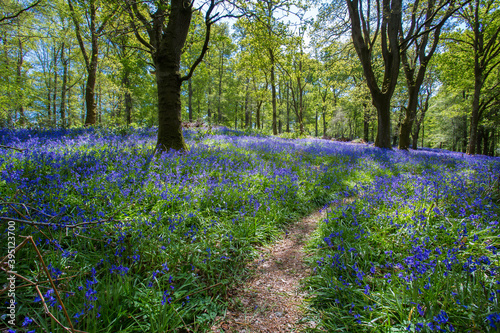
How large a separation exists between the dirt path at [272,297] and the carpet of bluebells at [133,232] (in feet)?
0.59

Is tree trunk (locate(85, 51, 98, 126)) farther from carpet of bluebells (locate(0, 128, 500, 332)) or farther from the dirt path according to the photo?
the dirt path

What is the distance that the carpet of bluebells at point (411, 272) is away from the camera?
163 cm

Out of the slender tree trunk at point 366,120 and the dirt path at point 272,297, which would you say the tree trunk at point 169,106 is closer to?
the dirt path at point 272,297

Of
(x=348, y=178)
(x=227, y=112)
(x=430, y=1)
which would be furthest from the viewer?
(x=227, y=112)

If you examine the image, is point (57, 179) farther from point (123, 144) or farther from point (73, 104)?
point (73, 104)

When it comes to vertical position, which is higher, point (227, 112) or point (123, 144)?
point (227, 112)

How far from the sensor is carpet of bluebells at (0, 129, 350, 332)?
69.0 inches

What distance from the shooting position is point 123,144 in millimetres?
6094

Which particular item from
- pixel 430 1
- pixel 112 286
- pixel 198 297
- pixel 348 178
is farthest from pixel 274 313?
pixel 430 1

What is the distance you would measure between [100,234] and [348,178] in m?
6.35

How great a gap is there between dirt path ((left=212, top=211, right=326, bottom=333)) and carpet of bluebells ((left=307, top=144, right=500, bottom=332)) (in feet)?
0.76

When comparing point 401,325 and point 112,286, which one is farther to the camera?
point 112,286

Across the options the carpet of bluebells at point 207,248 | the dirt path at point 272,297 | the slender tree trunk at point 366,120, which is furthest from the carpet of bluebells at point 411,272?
the slender tree trunk at point 366,120

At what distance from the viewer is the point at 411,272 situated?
2008 millimetres
